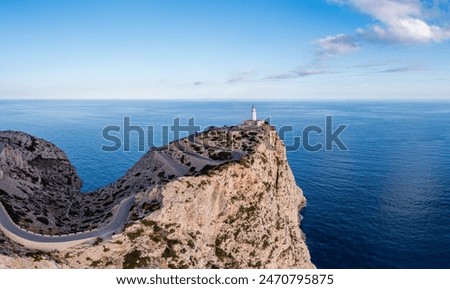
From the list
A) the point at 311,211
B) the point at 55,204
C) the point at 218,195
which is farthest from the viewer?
the point at 311,211

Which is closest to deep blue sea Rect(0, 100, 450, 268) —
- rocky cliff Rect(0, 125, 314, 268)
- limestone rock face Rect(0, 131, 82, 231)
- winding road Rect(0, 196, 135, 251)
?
rocky cliff Rect(0, 125, 314, 268)

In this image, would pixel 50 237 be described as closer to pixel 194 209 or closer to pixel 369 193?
pixel 194 209

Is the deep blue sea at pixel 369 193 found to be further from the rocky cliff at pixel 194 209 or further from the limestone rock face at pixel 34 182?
the limestone rock face at pixel 34 182

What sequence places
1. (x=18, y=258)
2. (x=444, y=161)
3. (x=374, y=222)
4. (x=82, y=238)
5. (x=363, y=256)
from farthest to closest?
1. (x=444, y=161)
2. (x=374, y=222)
3. (x=363, y=256)
4. (x=82, y=238)
5. (x=18, y=258)

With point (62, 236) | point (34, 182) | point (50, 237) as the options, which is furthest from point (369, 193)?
point (34, 182)

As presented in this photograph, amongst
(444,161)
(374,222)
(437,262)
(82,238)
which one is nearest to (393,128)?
(444,161)

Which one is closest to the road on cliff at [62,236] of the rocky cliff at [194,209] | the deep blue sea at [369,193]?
the rocky cliff at [194,209]

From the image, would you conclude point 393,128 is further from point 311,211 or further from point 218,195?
point 218,195
